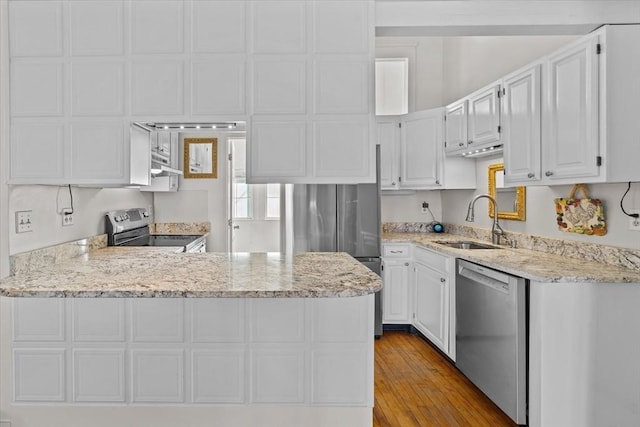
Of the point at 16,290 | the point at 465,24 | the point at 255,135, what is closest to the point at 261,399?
the point at 16,290

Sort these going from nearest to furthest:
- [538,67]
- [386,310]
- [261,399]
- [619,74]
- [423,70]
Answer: [261,399] → [619,74] → [538,67] → [386,310] → [423,70]

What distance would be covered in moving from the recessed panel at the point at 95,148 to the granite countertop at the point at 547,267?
2.31 meters

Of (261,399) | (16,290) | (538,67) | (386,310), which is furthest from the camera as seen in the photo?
(386,310)

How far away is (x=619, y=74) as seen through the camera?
2115 millimetres

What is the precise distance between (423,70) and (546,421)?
391 centimetres

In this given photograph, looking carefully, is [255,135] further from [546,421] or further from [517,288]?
[546,421]

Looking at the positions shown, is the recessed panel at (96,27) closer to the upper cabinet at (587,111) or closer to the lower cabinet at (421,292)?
the upper cabinet at (587,111)

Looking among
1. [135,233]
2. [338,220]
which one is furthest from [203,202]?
[338,220]

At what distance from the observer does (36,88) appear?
86.3 inches

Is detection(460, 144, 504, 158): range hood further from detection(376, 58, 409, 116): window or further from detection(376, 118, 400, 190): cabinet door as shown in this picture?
detection(376, 58, 409, 116): window

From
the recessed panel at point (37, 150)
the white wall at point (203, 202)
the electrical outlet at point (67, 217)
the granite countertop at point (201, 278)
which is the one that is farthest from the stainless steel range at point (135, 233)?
the recessed panel at point (37, 150)

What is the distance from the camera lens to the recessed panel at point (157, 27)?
2.21 metres

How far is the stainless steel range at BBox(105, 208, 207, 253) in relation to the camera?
10.9 feet

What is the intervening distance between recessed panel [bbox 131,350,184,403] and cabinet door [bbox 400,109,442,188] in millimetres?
3121
